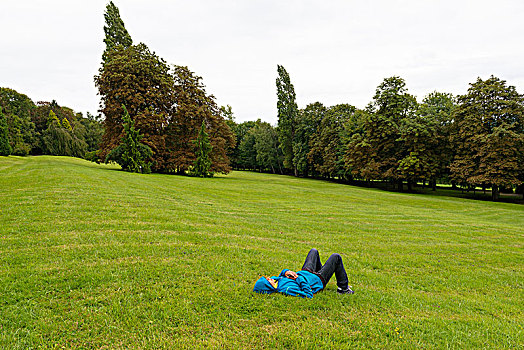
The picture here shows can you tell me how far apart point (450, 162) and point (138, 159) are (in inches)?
1411

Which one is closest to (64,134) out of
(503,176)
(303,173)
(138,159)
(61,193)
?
(138,159)

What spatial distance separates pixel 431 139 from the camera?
100 ft

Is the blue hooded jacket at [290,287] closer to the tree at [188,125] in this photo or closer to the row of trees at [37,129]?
the tree at [188,125]

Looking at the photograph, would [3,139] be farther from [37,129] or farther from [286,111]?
[286,111]

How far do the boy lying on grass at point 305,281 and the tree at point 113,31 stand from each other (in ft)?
130

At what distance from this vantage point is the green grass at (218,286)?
3.18 metres

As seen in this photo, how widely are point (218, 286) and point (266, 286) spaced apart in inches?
32.2

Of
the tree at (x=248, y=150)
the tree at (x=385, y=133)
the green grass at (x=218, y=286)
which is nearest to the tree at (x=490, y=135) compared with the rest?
the tree at (x=385, y=133)

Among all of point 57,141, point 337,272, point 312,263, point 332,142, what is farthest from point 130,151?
point 57,141

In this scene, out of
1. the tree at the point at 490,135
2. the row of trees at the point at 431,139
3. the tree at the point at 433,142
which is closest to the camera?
the tree at the point at 490,135

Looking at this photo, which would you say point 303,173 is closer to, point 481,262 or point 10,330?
point 481,262

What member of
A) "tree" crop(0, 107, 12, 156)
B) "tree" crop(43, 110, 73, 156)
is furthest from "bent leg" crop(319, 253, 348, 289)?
"tree" crop(43, 110, 73, 156)

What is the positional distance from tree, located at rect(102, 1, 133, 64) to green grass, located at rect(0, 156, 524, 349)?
1313 inches

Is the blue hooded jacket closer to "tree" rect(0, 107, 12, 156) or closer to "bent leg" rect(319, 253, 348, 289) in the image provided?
"bent leg" rect(319, 253, 348, 289)
